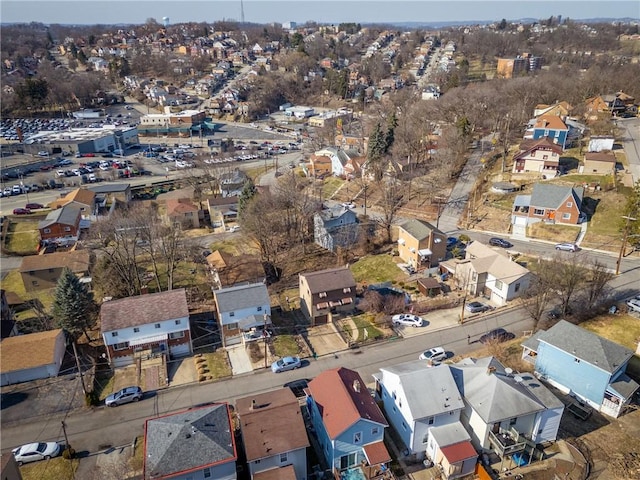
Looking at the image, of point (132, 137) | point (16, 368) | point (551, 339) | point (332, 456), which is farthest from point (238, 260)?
point (132, 137)

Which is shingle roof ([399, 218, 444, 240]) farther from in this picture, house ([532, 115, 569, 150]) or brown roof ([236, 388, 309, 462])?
house ([532, 115, 569, 150])

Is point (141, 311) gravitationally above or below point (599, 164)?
below

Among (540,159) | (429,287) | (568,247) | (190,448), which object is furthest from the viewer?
(540,159)

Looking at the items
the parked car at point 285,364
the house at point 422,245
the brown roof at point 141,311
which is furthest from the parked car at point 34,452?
the house at point 422,245

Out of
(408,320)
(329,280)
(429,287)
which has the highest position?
(329,280)

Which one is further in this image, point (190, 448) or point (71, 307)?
point (71, 307)

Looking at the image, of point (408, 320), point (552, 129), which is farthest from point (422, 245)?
point (552, 129)

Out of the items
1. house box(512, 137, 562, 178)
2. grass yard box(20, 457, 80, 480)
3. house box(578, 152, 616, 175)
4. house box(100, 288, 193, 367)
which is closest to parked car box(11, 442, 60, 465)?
grass yard box(20, 457, 80, 480)

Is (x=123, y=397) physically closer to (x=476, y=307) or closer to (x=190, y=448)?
(x=190, y=448)
